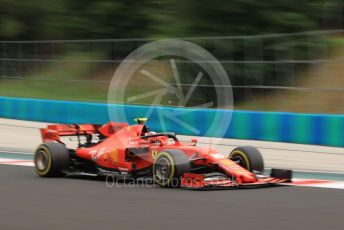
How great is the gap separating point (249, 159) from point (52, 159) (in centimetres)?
263

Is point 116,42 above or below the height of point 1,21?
below

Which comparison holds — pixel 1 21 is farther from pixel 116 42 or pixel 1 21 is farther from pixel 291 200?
pixel 291 200

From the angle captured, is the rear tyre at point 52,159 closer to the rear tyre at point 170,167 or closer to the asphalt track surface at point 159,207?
the asphalt track surface at point 159,207

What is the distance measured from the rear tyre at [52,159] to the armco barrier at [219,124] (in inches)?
199

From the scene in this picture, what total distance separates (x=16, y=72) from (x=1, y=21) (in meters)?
6.05

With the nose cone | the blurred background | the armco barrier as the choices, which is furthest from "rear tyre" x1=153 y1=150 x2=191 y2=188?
the blurred background

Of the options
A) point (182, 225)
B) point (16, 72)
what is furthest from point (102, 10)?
point (182, 225)

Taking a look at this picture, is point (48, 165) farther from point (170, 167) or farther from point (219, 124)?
point (219, 124)

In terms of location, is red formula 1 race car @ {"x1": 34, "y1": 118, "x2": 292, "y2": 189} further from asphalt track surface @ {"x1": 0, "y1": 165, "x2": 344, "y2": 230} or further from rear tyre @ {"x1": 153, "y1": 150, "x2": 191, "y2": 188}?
asphalt track surface @ {"x1": 0, "y1": 165, "x2": 344, "y2": 230}

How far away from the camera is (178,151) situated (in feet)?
27.8

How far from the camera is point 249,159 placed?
902 centimetres

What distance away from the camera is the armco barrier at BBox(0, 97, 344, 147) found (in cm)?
1294

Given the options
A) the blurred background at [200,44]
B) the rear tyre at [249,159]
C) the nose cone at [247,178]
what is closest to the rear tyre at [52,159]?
the rear tyre at [249,159]

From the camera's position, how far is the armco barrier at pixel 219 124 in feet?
42.4
